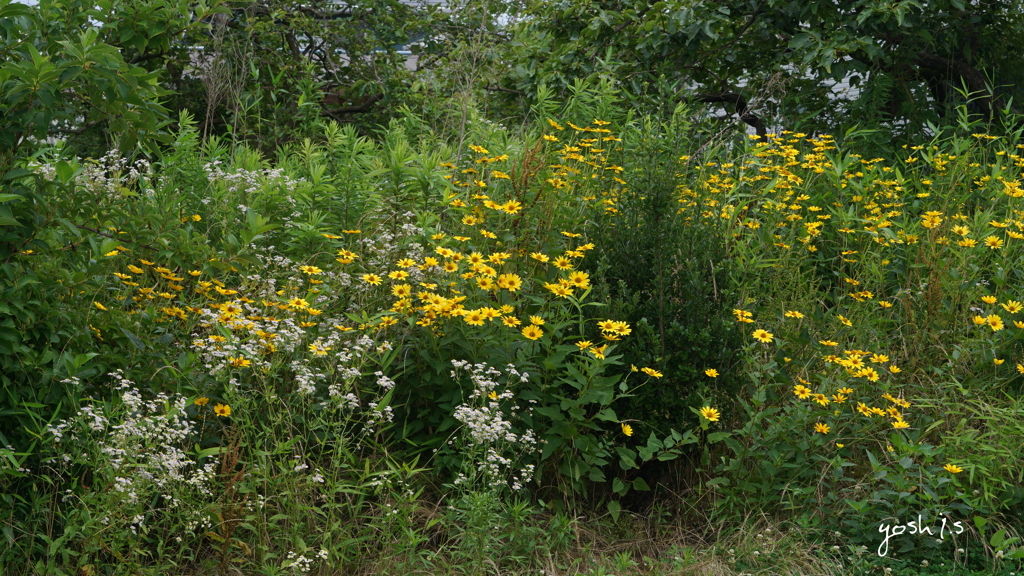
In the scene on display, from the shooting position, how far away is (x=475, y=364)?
3352mm

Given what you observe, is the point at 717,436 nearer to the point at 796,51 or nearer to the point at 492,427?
the point at 492,427

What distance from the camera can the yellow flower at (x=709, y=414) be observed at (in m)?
3.36

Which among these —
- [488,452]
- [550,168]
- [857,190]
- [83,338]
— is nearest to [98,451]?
[83,338]

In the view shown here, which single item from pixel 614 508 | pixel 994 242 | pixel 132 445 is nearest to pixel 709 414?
pixel 614 508

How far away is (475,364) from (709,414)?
88 centimetres

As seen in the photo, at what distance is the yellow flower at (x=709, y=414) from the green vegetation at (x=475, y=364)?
0.04 ft

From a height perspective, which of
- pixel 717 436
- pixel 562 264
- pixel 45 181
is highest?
pixel 45 181

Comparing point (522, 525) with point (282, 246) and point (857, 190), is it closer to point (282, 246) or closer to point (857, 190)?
point (282, 246)

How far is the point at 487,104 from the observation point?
773 cm

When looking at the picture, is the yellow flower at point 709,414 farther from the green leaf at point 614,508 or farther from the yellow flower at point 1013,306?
the yellow flower at point 1013,306

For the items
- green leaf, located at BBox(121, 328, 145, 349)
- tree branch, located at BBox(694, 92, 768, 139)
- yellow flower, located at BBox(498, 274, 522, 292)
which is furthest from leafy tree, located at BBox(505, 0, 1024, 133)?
green leaf, located at BBox(121, 328, 145, 349)

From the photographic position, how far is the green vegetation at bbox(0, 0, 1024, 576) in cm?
289

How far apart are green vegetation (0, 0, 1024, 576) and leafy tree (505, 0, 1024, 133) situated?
1.79m

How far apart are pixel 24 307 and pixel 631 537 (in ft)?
7.17
